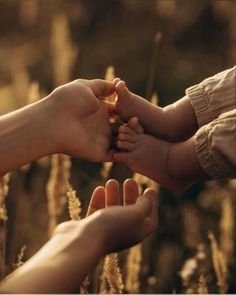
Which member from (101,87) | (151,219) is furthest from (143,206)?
(101,87)

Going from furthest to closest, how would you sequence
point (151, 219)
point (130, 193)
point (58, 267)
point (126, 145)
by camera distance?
point (126, 145)
point (130, 193)
point (151, 219)
point (58, 267)

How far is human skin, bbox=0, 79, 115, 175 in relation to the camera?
152 cm

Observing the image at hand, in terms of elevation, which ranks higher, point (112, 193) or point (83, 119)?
point (83, 119)

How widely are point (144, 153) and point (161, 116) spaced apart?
9cm

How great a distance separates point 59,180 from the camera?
156 cm

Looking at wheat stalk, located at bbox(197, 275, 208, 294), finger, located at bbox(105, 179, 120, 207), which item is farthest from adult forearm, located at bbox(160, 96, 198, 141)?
wheat stalk, located at bbox(197, 275, 208, 294)

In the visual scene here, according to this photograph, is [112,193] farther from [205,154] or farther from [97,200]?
[205,154]

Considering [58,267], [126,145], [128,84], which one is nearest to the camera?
[58,267]

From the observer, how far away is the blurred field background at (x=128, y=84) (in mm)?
1690

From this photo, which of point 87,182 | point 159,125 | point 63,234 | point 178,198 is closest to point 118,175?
Result: point 87,182

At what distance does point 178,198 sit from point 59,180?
852 mm

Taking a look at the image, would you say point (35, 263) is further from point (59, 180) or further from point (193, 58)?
point (193, 58)

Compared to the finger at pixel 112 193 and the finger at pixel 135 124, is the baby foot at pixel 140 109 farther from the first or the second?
the finger at pixel 112 193

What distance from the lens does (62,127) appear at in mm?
1555
